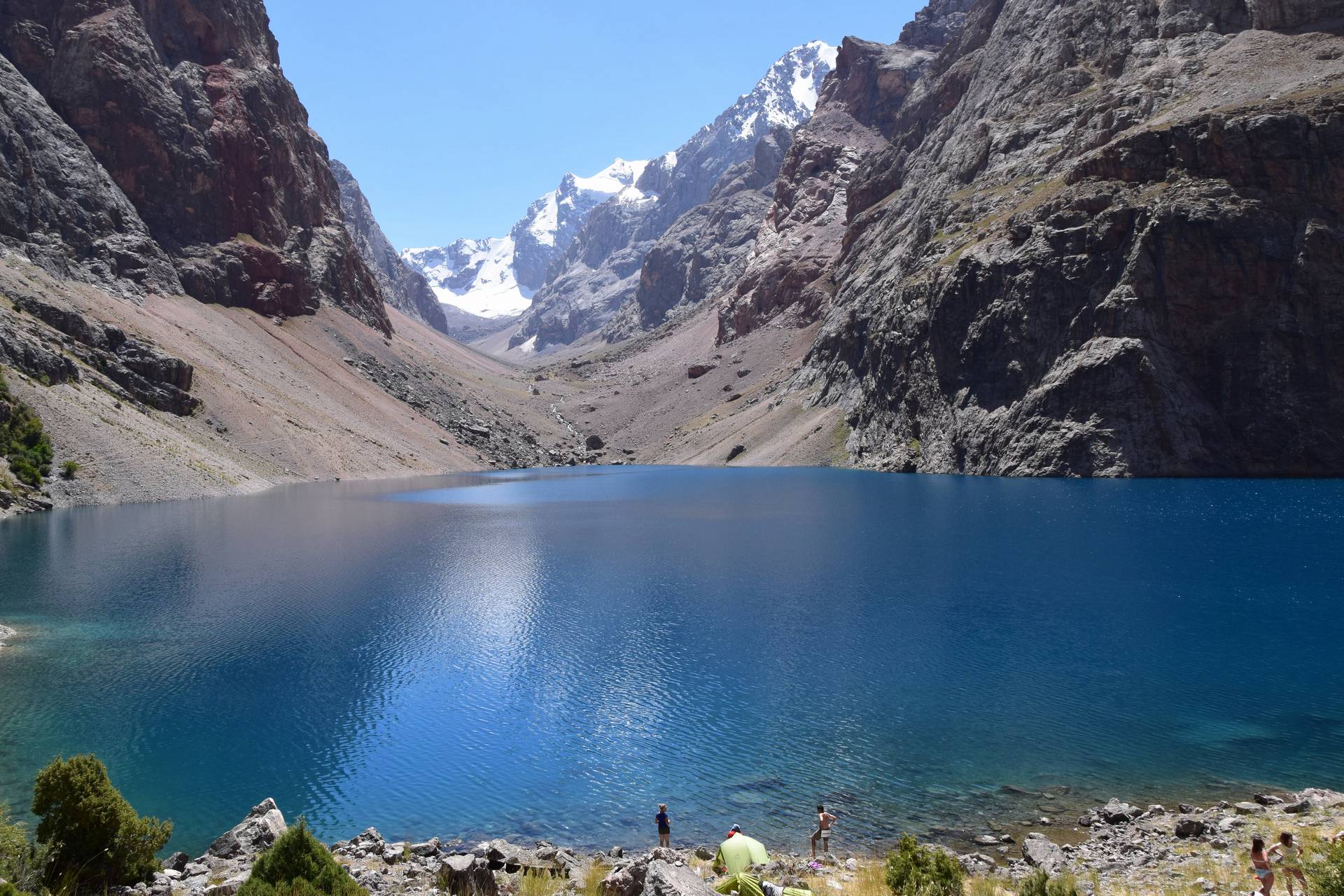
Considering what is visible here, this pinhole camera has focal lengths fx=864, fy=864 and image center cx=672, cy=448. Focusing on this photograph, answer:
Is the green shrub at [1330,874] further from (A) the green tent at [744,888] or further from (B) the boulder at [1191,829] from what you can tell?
(A) the green tent at [744,888]

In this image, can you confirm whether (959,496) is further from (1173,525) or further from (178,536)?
(178,536)

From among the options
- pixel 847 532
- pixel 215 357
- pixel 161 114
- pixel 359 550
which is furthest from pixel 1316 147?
pixel 161 114

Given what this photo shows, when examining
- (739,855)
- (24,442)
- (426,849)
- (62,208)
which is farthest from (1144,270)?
(62,208)

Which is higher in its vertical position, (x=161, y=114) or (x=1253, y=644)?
(x=161, y=114)

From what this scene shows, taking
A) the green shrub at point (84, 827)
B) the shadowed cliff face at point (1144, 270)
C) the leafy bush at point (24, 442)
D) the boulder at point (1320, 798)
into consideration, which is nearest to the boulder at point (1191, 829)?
the boulder at point (1320, 798)

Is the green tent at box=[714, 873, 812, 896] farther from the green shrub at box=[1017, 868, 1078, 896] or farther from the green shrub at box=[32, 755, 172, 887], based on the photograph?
the green shrub at box=[32, 755, 172, 887]

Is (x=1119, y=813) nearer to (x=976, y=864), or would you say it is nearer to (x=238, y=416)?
(x=976, y=864)
